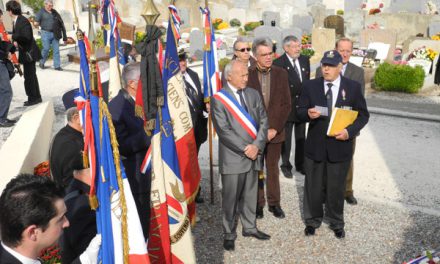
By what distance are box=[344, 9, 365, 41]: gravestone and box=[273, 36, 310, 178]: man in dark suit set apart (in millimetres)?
17752

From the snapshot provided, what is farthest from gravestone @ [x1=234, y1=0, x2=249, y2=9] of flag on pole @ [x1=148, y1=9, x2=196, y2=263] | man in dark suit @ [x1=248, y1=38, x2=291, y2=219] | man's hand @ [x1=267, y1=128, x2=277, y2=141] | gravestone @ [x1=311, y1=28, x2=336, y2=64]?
flag on pole @ [x1=148, y1=9, x2=196, y2=263]

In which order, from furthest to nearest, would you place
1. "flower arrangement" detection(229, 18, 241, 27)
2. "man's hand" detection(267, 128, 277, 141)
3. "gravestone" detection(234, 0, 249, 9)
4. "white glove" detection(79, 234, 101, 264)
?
"gravestone" detection(234, 0, 249, 9), "flower arrangement" detection(229, 18, 241, 27), "man's hand" detection(267, 128, 277, 141), "white glove" detection(79, 234, 101, 264)

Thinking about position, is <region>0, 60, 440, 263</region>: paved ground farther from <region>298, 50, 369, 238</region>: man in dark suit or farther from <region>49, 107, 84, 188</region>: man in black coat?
<region>49, 107, 84, 188</region>: man in black coat

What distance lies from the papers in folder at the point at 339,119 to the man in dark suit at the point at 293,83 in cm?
152

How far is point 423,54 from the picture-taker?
14000 millimetres

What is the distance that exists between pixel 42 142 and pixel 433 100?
8965mm

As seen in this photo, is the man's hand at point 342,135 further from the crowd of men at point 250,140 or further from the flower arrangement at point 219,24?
the flower arrangement at point 219,24

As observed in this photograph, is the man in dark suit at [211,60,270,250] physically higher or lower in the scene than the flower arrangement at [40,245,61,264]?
higher

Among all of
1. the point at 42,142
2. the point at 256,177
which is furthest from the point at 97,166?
the point at 42,142

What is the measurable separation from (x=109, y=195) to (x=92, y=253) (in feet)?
1.22

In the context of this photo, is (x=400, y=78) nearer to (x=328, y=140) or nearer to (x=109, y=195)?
(x=328, y=140)

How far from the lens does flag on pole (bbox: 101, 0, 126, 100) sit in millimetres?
6094

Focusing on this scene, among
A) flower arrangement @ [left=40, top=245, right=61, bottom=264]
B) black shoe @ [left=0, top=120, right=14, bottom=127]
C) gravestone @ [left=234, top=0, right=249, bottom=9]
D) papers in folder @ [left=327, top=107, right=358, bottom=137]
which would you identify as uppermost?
gravestone @ [left=234, top=0, right=249, bottom=9]

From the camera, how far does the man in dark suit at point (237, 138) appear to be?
4.84 m
